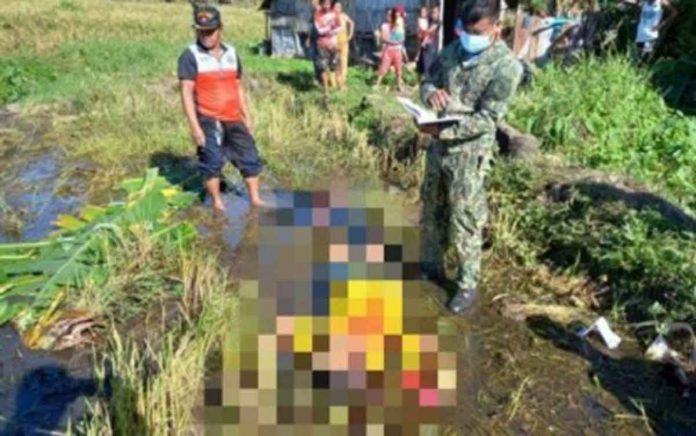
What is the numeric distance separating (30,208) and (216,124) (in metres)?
1.93

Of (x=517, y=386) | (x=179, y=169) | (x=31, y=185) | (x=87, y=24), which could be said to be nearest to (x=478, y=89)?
(x=517, y=386)

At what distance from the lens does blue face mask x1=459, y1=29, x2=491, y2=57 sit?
11.5ft

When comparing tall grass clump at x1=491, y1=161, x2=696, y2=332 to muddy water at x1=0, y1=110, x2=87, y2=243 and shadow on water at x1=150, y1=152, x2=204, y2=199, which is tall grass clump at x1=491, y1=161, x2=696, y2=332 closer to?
shadow on water at x1=150, y1=152, x2=204, y2=199

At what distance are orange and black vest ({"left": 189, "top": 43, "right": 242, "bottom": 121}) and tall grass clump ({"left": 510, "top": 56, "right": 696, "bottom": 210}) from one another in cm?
307

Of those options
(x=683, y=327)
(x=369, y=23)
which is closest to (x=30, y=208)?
(x=683, y=327)

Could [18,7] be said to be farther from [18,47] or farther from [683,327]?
[683,327]

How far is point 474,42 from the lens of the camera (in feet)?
11.5

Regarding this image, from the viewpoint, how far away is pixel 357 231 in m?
2.08

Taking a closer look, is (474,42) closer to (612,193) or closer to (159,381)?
(612,193)

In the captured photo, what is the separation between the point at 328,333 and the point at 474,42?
2.21m

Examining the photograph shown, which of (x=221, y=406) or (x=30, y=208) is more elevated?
(x=221, y=406)

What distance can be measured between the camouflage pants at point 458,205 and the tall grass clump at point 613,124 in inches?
87.7

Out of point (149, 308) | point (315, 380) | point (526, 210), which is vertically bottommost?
point (149, 308)

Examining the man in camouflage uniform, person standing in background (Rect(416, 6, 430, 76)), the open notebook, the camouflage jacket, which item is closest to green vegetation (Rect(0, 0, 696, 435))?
the man in camouflage uniform
